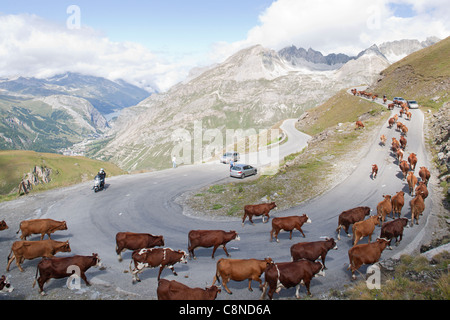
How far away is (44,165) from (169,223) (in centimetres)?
11490

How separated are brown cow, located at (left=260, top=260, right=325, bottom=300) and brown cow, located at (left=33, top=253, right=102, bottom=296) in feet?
27.1

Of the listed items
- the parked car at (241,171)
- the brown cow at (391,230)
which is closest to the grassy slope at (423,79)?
the parked car at (241,171)

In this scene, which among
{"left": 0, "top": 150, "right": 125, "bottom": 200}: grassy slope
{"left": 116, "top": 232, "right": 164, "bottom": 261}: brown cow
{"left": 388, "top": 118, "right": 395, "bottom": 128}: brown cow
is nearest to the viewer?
{"left": 116, "top": 232, "right": 164, "bottom": 261}: brown cow

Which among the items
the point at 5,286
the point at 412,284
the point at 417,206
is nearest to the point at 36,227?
the point at 5,286

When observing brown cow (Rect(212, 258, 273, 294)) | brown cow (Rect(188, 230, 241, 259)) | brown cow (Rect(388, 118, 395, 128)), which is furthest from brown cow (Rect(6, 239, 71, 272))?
brown cow (Rect(388, 118, 395, 128))

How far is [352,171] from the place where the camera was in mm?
30656

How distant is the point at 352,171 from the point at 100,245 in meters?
26.2

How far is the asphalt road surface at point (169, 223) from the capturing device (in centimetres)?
1277

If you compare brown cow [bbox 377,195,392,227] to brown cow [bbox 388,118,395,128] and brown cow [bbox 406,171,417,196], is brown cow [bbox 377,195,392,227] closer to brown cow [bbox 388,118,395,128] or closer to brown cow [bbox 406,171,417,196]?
brown cow [bbox 406,171,417,196]

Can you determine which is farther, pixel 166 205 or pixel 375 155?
pixel 375 155

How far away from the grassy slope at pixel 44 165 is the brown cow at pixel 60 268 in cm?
8571

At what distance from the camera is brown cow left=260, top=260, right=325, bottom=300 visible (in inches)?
423
